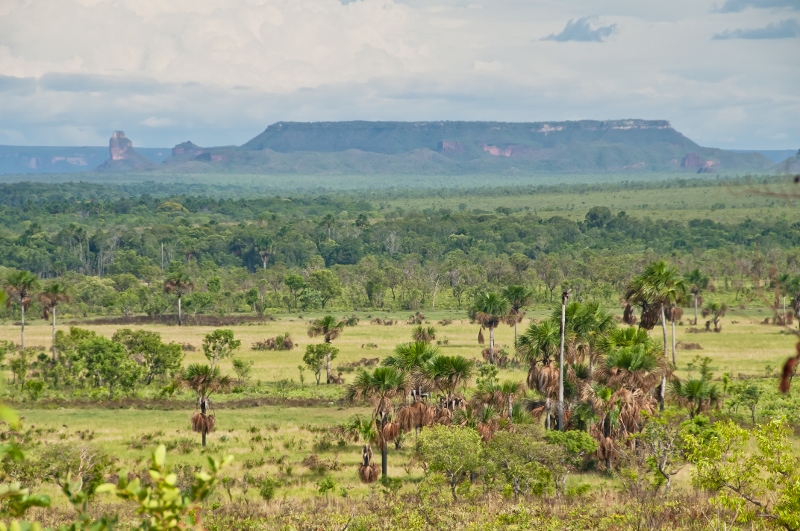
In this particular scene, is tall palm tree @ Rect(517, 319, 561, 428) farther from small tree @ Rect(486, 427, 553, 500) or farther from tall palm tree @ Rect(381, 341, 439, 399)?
small tree @ Rect(486, 427, 553, 500)

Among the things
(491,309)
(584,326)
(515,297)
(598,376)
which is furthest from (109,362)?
(598,376)

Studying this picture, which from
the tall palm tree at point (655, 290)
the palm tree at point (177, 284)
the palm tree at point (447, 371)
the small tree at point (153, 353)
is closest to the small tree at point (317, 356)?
the small tree at point (153, 353)

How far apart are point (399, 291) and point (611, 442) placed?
90.3 meters

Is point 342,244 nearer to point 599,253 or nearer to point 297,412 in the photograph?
A: point 599,253

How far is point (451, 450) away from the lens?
96.7 ft

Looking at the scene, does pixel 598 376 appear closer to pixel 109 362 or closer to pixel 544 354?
pixel 544 354

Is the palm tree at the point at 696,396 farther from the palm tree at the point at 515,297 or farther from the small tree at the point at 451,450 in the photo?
the palm tree at the point at 515,297

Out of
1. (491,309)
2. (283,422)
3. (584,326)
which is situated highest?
(584,326)

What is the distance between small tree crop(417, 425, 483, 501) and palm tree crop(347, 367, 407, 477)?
289 cm

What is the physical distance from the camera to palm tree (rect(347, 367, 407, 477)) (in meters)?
32.1

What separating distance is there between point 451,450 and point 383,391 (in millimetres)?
3981

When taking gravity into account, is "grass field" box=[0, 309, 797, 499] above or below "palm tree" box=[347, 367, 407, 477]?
below

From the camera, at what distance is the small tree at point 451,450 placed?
2934 cm

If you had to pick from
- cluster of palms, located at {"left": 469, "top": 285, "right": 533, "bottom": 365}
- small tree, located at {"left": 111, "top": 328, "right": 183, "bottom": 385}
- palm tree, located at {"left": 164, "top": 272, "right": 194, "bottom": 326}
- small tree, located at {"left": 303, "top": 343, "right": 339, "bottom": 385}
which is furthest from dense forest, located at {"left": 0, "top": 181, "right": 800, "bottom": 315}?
cluster of palms, located at {"left": 469, "top": 285, "right": 533, "bottom": 365}
